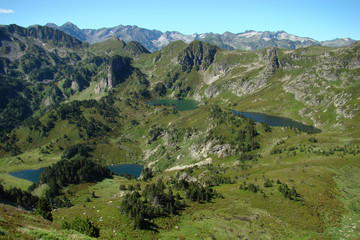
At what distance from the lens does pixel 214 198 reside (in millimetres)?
73562

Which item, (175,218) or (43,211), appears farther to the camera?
(175,218)

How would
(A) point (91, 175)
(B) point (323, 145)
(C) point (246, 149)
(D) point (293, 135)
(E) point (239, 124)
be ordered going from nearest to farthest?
(A) point (91, 175) → (B) point (323, 145) → (C) point (246, 149) → (D) point (293, 135) → (E) point (239, 124)

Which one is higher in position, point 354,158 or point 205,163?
point 354,158

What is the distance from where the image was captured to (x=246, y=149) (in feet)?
502

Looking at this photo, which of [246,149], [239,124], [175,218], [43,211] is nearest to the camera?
[43,211]

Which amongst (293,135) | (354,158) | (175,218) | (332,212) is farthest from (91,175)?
(293,135)

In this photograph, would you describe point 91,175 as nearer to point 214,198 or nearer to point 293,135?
point 214,198

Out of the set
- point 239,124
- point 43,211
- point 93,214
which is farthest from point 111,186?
point 239,124

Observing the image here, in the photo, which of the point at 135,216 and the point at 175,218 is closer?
the point at 135,216

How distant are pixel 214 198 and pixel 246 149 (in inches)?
3430

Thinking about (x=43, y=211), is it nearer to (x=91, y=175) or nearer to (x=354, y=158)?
(x=91, y=175)

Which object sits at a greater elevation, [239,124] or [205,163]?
[239,124]

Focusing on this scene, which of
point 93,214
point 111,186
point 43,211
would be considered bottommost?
Answer: point 111,186

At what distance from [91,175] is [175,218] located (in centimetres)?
7671
